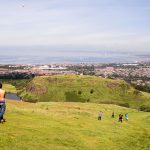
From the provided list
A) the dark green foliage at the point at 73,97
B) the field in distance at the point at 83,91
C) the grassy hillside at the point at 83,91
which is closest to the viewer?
the field in distance at the point at 83,91

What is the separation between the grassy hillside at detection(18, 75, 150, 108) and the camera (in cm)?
16375

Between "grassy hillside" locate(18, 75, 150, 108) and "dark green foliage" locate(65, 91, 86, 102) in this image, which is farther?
"dark green foliage" locate(65, 91, 86, 102)

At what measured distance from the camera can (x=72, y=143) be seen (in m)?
26.7

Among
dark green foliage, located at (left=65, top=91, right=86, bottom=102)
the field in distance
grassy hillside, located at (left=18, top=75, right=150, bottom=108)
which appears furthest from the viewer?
dark green foliage, located at (left=65, top=91, right=86, bottom=102)

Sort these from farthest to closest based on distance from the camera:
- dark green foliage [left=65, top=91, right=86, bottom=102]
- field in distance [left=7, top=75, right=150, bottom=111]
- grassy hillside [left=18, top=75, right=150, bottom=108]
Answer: dark green foliage [left=65, top=91, right=86, bottom=102], grassy hillside [left=18, top=75, right=150, bottom=108], field in distance [left=7, top=75, right=150, bottom=111]

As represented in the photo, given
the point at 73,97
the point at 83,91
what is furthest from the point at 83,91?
the point at 73,97

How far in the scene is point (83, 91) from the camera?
17450cm

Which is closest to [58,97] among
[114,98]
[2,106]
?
[114,98]

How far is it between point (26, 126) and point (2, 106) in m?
5.23

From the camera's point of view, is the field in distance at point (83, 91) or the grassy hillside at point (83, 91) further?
the grassy hillside at point (83, 91)

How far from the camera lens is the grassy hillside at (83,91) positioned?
16375 cm

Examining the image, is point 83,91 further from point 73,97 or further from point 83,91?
point 73,97

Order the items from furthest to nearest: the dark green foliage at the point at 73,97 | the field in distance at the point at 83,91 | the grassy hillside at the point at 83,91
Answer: the dark green foliage at the point at 73,97
the grassy hillside at the point at 83,91
the field in distance at the point at 83,91

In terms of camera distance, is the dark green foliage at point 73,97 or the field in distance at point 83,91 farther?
the dark green foliage at point 73,97
